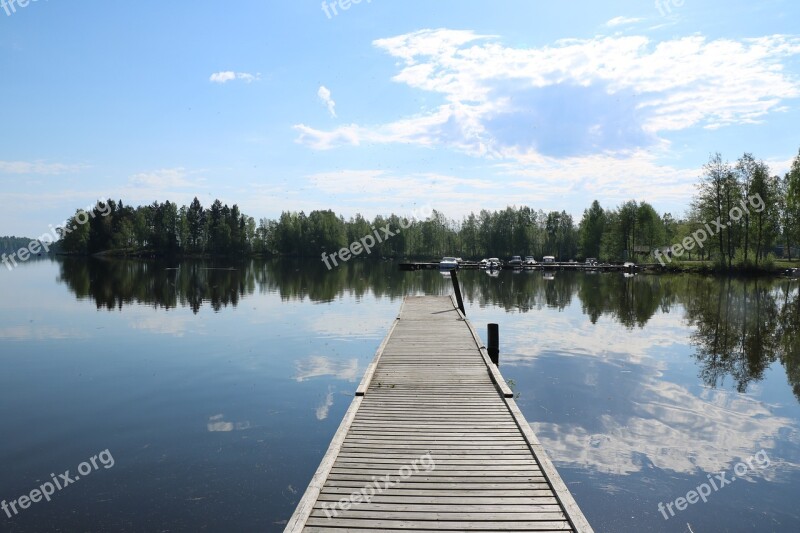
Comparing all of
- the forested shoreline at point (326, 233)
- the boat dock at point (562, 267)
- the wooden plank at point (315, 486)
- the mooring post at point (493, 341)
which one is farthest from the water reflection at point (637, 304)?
the forested shoreline at point (326, 233)

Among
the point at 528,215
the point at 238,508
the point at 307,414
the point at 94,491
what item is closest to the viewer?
the point at 238,508

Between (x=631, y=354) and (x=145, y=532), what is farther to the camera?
(x=631, y=354)

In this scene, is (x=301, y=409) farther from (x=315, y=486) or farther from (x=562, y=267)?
(x=562, y=267)

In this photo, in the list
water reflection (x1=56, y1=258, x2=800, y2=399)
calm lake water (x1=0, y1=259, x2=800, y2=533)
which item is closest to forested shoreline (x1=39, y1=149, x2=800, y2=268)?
water reflection (x1=56, y1=258, x2=800, y2=399)

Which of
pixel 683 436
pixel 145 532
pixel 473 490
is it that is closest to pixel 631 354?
pixel 683 436

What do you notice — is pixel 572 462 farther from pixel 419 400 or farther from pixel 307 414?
pixel 307 414

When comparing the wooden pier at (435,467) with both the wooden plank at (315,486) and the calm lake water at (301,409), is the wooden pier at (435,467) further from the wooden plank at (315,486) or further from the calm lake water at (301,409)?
the calm lake water at (301,409)

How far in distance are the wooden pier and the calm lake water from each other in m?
1.63

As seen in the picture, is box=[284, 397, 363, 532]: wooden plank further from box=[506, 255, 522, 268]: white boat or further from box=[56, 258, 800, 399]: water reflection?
box=[506, 255, 522, 268]: white boat

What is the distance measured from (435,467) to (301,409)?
268 inches

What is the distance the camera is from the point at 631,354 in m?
20.8

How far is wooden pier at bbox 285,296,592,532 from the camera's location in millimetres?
6328

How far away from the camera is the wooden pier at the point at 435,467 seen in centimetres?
633

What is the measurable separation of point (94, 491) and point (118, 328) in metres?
18.2
